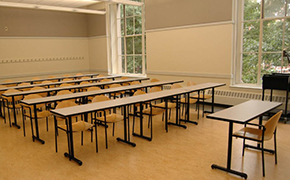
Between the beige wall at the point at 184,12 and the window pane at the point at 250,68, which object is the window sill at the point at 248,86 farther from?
the beige wall at the point at 184,12

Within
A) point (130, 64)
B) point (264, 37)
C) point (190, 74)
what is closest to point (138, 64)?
point (130, 64)

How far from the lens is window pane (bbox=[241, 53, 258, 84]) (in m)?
6.66

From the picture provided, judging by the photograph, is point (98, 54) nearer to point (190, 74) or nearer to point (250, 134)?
point (190, 74)

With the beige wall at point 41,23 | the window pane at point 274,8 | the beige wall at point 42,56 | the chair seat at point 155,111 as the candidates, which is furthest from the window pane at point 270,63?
the beige wall at point 41,23

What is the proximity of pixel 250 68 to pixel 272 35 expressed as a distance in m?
1.00

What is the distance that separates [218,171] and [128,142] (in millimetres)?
1652

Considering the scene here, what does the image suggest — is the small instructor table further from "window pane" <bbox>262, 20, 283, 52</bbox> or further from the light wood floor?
"window pane" <bbox>262, 20, 283, 52</bbox>

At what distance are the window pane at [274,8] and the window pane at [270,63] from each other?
1.00 meters

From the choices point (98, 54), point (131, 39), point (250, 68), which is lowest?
point (250, 68)

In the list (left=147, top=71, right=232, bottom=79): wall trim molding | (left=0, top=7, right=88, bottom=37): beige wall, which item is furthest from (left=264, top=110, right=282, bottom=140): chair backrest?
(left=0, top=7, right=88, bottom=37): beige wall

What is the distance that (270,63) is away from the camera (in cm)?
640

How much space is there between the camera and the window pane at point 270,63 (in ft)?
20.6

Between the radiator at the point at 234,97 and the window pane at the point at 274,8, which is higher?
the window pane at the point at 274,8

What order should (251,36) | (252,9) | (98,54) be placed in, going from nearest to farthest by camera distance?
1. (252,9)
2. (251,36)
3. (98,54)
